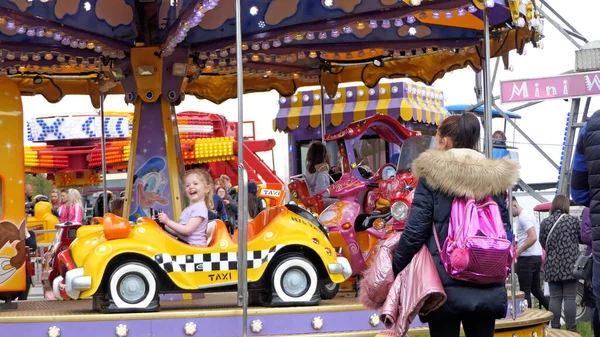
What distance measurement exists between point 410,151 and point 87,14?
131 inches

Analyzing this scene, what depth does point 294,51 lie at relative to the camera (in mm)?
11273

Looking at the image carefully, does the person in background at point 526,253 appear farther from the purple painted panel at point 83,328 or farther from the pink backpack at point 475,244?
the pink backpack at point 475,244

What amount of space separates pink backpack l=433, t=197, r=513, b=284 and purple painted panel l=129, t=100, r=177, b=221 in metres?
5.44

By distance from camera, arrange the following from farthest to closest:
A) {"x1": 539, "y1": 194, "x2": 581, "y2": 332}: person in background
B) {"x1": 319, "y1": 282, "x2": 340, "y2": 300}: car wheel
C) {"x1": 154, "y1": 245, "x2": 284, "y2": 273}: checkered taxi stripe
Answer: {"x1": 539, "y1": 194, "x2": 581, "y2": 332}: person in background
{"x1": 319, "y1": 282, "x2": 340, "y2": 300}: car wheel
{"x1": 154, "y1": 245, "x2": 284, "y2": 273}: checkered taxi stripe

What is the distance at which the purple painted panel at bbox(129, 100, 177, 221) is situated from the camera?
10.1m

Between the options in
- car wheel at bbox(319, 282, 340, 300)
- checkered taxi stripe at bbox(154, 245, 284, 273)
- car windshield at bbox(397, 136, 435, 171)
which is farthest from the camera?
car windshield at bbox(397, 136, 435, 171)

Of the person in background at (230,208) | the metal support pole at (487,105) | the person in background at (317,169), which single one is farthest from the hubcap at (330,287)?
the person in background at (230,208)

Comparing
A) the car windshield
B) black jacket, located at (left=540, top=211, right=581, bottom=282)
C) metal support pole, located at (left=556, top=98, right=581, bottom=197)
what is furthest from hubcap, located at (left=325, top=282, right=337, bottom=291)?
metal support pole, located at (left=556, top=98, right=581, bottom=197)

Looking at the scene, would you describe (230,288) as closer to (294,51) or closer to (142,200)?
(142,200)

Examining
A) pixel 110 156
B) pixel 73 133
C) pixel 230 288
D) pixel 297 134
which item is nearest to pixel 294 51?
pixel 230 288

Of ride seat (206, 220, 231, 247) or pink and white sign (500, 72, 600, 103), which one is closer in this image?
ride seat (206, 220, 231, 247)

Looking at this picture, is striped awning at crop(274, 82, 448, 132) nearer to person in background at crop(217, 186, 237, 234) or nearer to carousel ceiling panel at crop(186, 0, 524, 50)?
person in background at crop(217, 186, 237, 234)

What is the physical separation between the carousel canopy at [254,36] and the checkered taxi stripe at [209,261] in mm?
1886

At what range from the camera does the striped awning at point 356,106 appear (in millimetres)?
19109
